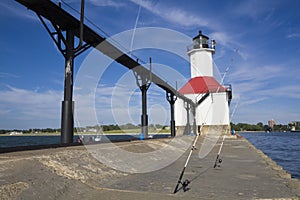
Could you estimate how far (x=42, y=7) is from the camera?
10.7 m

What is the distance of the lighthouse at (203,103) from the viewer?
40531mm

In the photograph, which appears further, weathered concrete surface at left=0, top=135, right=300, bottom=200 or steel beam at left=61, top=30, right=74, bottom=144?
steel beam at left=61, top=30, right=74, bottom=144

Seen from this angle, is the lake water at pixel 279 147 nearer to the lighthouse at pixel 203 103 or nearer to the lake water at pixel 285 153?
the lake water at pixel 285 153

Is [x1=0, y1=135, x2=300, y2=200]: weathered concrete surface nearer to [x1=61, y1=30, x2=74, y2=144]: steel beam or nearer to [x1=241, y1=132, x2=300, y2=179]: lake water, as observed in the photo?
[x1=61, y1=30, x2=74, y2=144]: steel beam

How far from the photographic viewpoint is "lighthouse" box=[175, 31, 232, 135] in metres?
40.5

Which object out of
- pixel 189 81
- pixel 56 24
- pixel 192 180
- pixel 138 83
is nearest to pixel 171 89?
pixel 138 83

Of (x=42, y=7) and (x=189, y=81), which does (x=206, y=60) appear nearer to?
(x=189, y=81)

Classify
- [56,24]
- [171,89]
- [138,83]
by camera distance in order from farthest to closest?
[171,89] < [138,83] < [56,24]

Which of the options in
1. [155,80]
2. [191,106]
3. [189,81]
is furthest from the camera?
[189,81]

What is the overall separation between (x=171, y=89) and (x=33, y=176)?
2603cm

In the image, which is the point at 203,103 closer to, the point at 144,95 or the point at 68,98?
the point at 144,95

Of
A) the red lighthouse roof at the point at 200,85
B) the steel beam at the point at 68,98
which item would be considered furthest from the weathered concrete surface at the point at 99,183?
the red lighthouse roof at the point at 200,85

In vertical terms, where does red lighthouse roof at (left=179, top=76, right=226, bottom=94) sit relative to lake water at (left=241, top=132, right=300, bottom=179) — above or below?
above

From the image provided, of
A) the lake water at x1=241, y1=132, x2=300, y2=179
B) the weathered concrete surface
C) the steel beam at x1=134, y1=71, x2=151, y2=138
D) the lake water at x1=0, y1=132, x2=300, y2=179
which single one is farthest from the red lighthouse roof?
the weathered concrete surface
